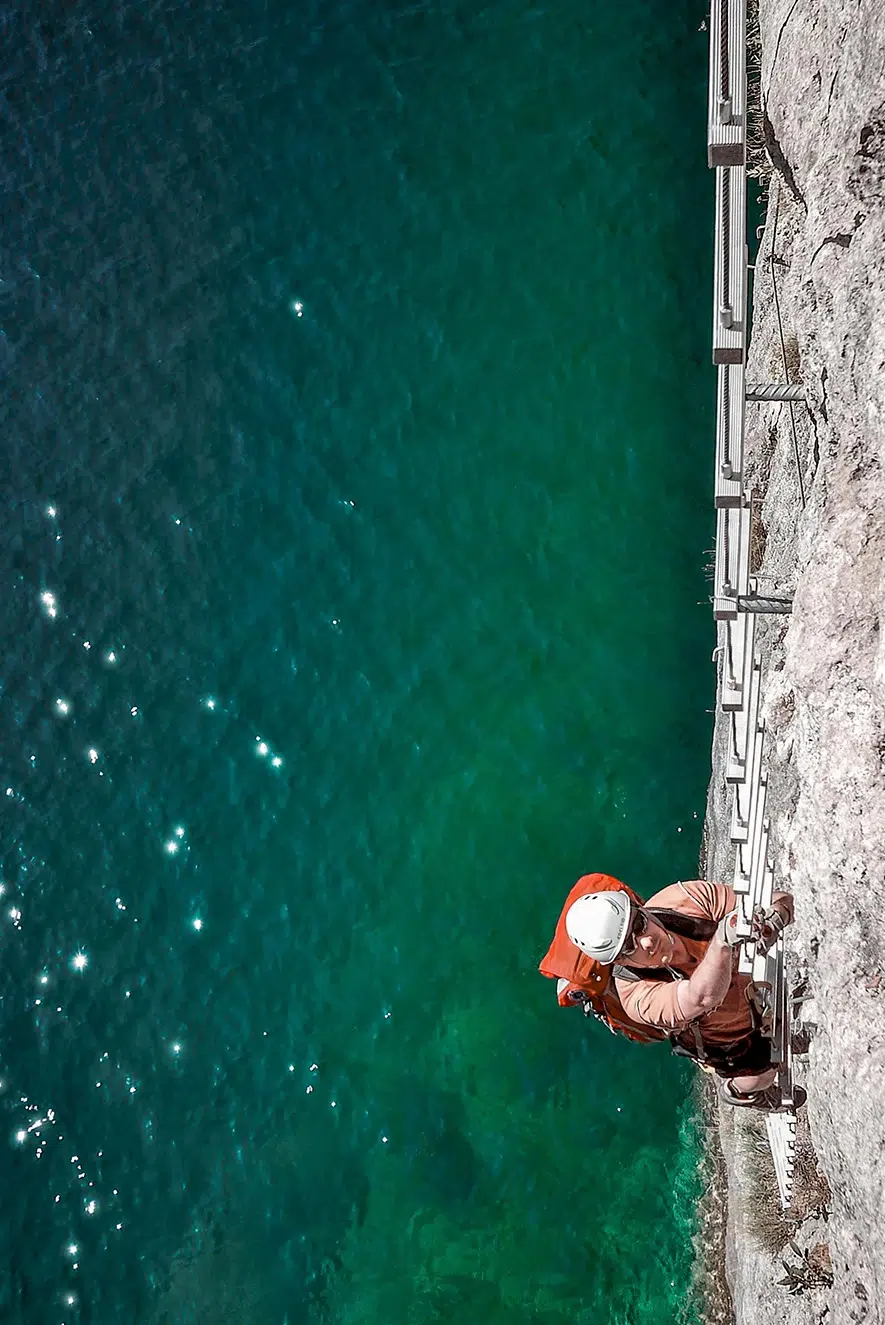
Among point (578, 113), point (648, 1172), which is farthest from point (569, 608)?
point (648, 1172)

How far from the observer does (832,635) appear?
394 cm

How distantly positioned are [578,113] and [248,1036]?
300 inches

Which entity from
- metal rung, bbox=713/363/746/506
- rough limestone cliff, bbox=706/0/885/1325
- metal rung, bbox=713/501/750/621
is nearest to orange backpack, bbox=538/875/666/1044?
rough limestone cliff, bbox=706/0/885/1325

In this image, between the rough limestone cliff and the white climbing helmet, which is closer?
the rough limestone cliff

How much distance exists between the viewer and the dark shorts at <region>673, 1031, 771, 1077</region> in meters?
4.42

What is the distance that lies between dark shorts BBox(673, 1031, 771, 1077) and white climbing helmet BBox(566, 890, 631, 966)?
65 cm

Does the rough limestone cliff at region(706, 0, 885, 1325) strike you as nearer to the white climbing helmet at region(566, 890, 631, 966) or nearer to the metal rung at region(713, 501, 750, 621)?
the metal rung at region(713, 501, 750, 621)

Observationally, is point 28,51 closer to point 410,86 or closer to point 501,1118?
point 410,86

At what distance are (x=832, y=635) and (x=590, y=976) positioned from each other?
72.8 inches

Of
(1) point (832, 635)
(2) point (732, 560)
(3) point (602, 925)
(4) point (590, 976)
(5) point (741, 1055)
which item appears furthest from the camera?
(2) point (732, 560)

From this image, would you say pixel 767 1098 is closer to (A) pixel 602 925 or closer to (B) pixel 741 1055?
(B) pixel 741 1055

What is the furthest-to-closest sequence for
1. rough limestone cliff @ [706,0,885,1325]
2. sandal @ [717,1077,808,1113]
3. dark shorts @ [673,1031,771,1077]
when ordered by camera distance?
sandal @ [717,1077,808,1113]
dark shorts @ [673,1031,771,1077]
rough limestone cliff @ [706,0,885,1325]

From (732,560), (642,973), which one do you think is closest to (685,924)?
(642,973)

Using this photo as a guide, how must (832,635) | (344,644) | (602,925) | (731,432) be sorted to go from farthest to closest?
(344,644) < (731,432) < (602,925) < (832,635)
